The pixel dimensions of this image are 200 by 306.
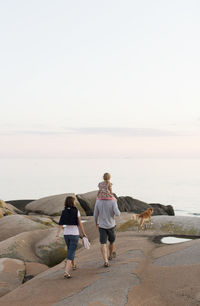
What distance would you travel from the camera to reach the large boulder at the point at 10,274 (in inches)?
494

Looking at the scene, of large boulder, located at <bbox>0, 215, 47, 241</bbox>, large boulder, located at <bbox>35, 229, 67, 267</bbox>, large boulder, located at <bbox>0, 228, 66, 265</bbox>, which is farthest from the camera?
large boulder, located at <bbox>0, 215, 47, 241</bbox>

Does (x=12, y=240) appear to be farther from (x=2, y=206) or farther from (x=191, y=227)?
(x=2, y=206)

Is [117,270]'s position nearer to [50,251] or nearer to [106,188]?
[106,188]

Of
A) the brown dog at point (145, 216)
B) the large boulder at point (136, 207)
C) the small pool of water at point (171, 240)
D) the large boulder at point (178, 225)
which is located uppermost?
the brown dog at point (145, 216)

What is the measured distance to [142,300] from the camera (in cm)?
Answer: 809

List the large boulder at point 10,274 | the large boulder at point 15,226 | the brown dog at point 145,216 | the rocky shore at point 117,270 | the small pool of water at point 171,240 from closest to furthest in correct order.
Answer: the rocky shore at point 117,270, the large boulder at point 10,274, the small pool of water at point 171,240, the brown dog at point 145,216, the large boulder at point 15,226

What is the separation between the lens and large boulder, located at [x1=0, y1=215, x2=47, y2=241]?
20397 millimetres

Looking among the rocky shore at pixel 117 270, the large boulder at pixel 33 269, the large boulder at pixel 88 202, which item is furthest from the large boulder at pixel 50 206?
the large boulder at pixel 33 269

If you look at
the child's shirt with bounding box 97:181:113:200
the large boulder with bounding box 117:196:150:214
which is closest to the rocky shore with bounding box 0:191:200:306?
the child's shirt with bounding box 97:181:113:200

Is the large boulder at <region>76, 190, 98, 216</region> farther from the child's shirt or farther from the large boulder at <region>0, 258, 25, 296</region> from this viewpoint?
the child's shirt

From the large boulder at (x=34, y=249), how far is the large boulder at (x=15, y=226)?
138 inches

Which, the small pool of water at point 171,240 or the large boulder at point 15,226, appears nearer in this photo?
the small pool of water at point 171,240

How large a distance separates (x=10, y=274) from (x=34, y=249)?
127 inches

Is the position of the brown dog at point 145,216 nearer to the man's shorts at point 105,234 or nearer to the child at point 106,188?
the man's shorts at point 105,234
